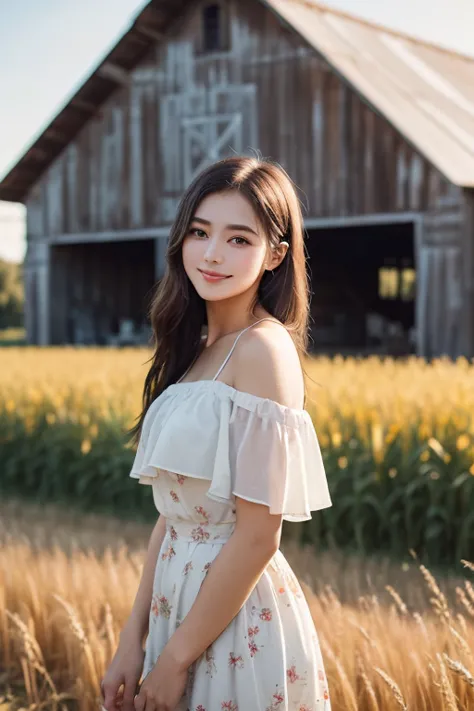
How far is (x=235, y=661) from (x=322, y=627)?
1.54 meters

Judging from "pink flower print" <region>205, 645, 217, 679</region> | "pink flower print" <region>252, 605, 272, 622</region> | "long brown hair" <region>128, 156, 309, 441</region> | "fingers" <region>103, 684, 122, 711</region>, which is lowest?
"fingers" <region>103, 684, 122, 711</region>

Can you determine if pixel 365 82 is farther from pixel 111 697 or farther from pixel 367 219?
pixel 111 697

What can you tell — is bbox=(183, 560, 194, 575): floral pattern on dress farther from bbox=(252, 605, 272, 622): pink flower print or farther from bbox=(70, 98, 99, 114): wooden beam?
bbox=(70, 98, 99, 114): wooden beam

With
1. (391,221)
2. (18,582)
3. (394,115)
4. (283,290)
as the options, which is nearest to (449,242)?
(391,221)

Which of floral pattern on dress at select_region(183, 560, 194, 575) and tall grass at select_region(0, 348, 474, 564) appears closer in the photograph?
floral pattern on dress at select_region(183, 560, 194, 575)

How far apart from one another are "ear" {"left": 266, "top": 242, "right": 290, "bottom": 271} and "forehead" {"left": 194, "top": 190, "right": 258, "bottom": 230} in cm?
11

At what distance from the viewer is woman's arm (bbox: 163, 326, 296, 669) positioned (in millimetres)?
1956

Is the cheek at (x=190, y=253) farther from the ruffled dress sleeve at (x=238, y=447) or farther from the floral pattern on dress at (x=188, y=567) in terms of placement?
the floral pattern on dress at (x=188, y=567)

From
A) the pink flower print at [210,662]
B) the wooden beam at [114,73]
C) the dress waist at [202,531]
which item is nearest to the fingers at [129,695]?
the pink flower print at [210,662]

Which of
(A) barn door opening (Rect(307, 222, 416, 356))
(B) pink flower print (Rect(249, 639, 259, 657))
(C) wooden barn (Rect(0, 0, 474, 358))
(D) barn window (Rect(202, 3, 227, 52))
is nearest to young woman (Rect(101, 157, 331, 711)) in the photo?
(B) pink flower print (Rect(249, 639, 259, 657))

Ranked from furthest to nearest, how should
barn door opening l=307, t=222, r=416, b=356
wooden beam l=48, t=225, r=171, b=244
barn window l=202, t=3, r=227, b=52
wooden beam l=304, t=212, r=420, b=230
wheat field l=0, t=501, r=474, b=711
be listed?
barn door opening l=307, t=222, r=416, b=356
wooden beam l=48, t=225, r=171, b=244
barn window l=202, t=3, r=227, b=52
wooden beam l=304, t=212, r=420, b=230
wheat field l=0, t=501, r=474, b=711

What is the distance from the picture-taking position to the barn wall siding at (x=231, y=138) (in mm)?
14117

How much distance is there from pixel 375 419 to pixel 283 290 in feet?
11.4

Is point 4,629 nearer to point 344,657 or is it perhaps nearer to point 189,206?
point 344,657
